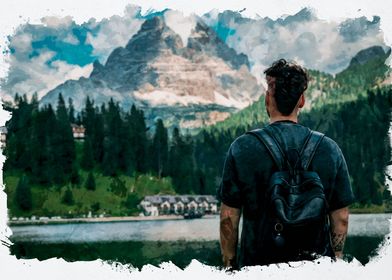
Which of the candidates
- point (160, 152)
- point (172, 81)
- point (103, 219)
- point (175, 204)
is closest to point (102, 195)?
point (103, 219)

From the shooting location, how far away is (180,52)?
118ft

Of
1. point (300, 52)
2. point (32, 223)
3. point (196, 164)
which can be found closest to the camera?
point (32, 223)

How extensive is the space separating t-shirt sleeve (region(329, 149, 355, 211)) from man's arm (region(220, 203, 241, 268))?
275 millimetres

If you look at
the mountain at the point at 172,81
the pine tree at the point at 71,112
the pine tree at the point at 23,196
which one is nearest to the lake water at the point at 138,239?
the pine tree at the point at 23,196

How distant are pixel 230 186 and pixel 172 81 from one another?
38.1 m

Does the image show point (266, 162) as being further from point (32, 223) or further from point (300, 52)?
point (300, 52)

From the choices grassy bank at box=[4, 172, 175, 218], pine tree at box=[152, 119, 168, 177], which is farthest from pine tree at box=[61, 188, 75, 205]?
pine tree at box=[152, 119, 168, 177]

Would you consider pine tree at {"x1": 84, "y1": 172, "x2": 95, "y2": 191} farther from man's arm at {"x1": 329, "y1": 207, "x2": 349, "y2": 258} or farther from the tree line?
man's arm at {"x1": 329, "y1": 207, "x2": 349, "y2": 258}

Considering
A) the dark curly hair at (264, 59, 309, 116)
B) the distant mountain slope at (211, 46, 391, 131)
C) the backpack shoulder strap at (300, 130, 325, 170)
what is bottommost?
the backpack shoulder strap at (300, 130, 325, 170)

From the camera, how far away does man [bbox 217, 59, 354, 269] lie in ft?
6.52

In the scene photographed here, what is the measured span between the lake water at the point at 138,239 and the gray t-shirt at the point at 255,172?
48.2ft

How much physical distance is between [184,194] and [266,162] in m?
27.0

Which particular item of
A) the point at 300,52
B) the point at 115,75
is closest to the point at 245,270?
the point at 300,52

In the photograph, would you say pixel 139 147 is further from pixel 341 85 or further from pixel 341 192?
pixel 341 192
